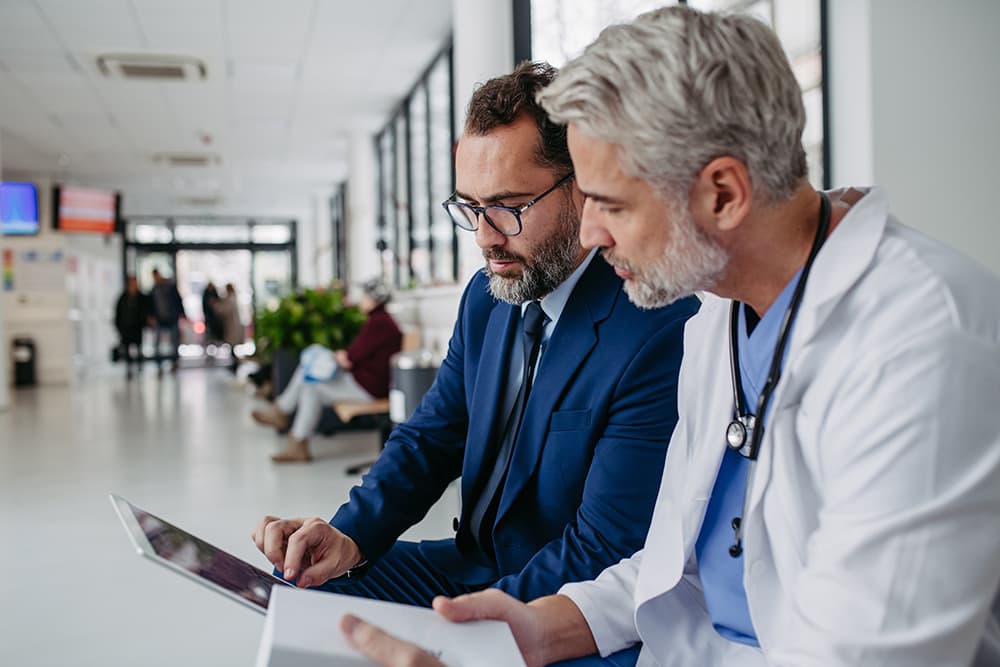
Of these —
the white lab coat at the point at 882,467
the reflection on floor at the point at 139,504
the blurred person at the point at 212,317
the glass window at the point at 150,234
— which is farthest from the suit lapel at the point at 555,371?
the glass window at the point at 150,234

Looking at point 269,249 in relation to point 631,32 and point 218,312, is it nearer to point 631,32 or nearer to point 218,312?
point 218,312

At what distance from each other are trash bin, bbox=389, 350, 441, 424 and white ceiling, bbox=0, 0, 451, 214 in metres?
3.06

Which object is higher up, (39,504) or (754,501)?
(754,501)

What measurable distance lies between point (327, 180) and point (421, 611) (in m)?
14.2

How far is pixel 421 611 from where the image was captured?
3.44ft

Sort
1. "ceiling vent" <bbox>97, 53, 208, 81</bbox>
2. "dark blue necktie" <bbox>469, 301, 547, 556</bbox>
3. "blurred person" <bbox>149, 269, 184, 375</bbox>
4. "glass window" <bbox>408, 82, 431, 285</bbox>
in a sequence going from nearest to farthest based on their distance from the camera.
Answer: "dark blue necktie" <bbox>469, 301, 547, 556</bbox>, "ceiling vent" <bbox>97, 53, 208, 81</bbox>, "glass window" <bbox>408, 82, 431, 285</bbox>, "blurred person" <bbox>149, 269, 184, 375</bbox>

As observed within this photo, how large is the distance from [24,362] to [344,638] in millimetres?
12362

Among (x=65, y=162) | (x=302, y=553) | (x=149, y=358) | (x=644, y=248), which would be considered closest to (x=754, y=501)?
(x=644, y=248)

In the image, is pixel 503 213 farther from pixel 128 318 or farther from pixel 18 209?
pixel 128 318

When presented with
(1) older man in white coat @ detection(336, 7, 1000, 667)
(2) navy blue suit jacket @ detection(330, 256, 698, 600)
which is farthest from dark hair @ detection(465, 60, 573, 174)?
(1) older man in white coat @ detection(336, 7, 1000, 667)

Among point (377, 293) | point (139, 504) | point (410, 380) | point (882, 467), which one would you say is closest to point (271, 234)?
point (377, 293)

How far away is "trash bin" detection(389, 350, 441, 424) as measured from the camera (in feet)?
15.6

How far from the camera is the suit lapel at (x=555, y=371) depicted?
1.47 m

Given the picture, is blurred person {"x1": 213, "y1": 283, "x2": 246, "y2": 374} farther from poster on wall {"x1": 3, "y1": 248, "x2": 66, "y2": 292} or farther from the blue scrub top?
the blue scrub top
